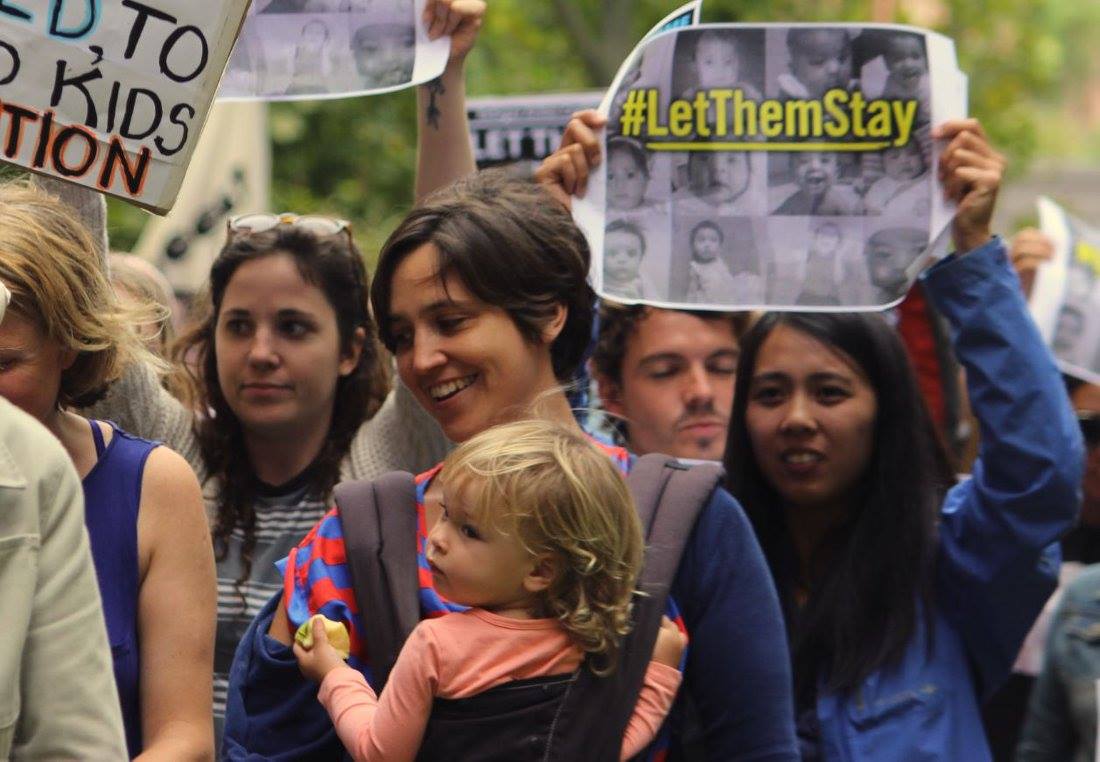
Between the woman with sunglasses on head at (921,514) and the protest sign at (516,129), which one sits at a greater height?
the protest sign at (516,129)

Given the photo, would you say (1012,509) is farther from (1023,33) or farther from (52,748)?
(1023,33)

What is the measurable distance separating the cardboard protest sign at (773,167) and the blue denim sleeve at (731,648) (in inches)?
37.2

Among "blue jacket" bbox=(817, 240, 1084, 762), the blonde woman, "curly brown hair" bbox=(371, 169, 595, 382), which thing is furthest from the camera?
"blue jacket" bbox=(817, 240, 1084, 762)

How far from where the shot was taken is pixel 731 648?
2.82 metres

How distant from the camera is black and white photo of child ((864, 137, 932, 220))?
3715 mm

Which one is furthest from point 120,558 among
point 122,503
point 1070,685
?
point 1070,685

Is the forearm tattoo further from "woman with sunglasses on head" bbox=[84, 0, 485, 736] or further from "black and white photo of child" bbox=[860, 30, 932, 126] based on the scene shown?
"black and white photo of child" bbox=[860, 30, 932, 126]

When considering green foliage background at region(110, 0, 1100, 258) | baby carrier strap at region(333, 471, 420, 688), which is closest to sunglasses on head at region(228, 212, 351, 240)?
baby carrier strap at region(333, 471, 420, 688)

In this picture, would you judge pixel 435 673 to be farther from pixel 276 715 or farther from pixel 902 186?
pixel 902 186

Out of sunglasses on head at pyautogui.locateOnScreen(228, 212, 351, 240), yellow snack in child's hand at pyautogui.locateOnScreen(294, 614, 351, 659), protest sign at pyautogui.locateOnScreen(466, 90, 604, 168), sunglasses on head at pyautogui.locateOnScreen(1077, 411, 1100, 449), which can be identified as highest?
protest sign at pyautogui.locateOnScreen(466, 90, 604, 168)

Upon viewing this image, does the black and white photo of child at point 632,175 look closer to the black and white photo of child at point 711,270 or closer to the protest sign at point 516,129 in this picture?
the black and white photo of child at point 711,270

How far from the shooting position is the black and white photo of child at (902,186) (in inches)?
146

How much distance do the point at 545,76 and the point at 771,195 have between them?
1082 cm

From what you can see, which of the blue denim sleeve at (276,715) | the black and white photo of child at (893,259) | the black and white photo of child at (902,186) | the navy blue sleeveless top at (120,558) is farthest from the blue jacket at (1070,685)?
the navy blue sleeveless top at (120,558)
